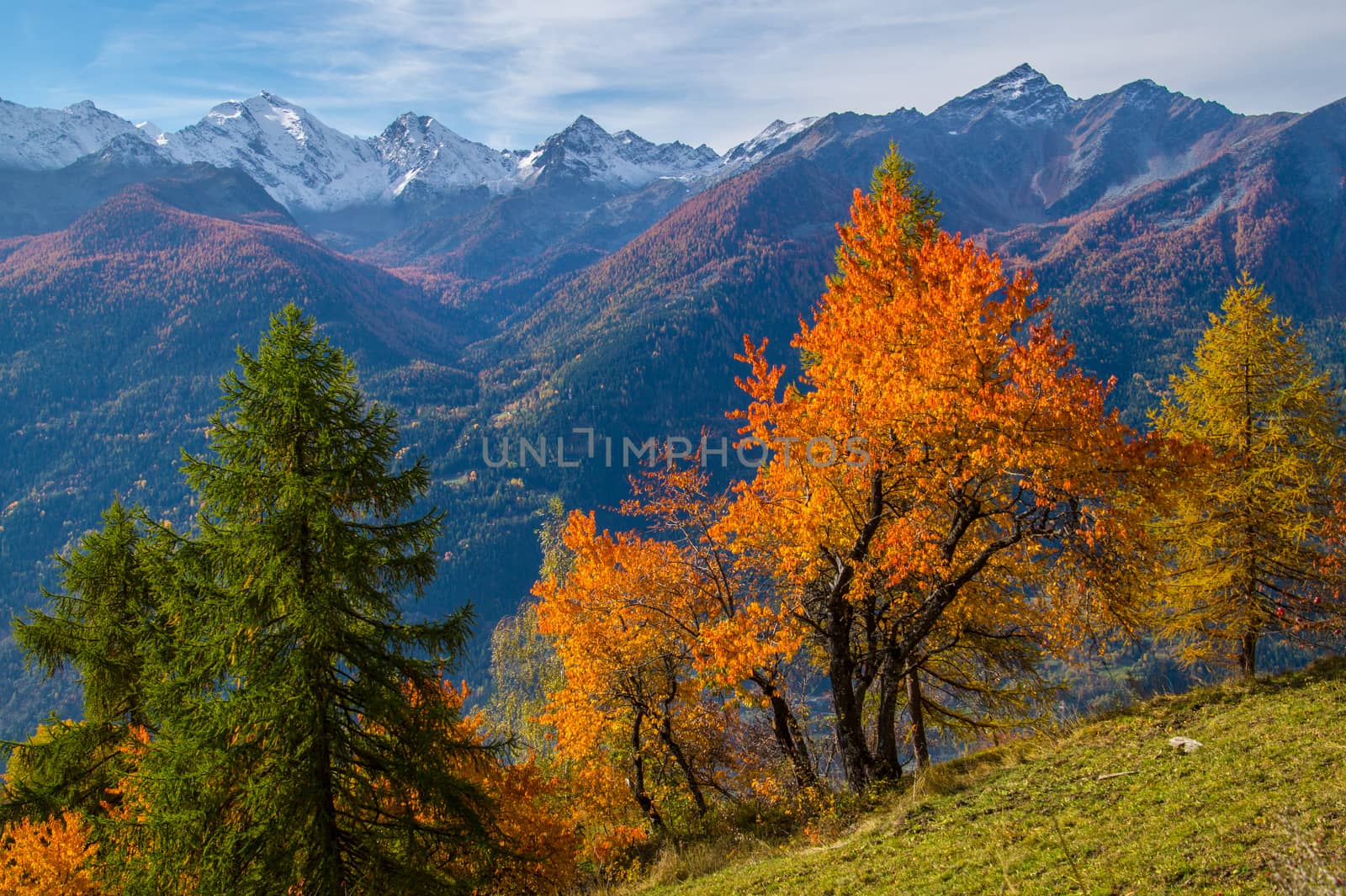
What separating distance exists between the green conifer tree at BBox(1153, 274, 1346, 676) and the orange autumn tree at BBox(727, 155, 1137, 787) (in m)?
8.35

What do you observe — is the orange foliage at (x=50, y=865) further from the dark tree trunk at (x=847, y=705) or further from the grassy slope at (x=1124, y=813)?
the dark tree trunk at (x=847, y=705)

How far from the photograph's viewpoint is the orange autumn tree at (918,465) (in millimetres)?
10828

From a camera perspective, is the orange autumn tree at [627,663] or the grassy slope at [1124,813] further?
the orange autumn tree at [627,663]

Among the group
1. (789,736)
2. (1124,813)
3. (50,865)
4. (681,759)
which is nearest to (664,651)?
(789,736)

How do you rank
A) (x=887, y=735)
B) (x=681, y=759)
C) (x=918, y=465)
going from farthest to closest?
(x=681, y=759)
(x=887, y=735)
(x=918, y=465)

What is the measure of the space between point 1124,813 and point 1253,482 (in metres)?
14.4

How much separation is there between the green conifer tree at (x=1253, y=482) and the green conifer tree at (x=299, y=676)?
1859 centimetres

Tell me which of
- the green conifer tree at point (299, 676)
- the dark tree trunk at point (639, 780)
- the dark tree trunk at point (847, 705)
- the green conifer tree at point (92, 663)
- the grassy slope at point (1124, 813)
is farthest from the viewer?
the dark tree trunk at point (639, 780)

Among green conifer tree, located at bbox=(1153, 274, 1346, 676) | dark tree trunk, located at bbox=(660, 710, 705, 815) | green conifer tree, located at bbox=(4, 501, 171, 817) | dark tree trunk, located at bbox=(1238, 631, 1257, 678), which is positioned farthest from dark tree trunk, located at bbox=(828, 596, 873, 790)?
green conifer tree, located at bbox=(4, 501, 171, 817)

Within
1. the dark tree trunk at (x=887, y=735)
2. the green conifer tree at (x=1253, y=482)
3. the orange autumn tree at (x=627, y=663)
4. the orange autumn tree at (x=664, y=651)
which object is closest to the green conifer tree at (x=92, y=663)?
the orange autumn tree at (x=627, y=663)

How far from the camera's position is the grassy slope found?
23.1ft

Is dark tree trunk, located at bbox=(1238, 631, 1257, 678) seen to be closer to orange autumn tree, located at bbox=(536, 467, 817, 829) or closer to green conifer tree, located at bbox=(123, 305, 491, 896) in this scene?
orange autumn tree, located at bbox=(536, 467, 817, 829)

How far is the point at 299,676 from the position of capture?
34.1 feet

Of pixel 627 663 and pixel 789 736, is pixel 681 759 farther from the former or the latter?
pixel 627 663
